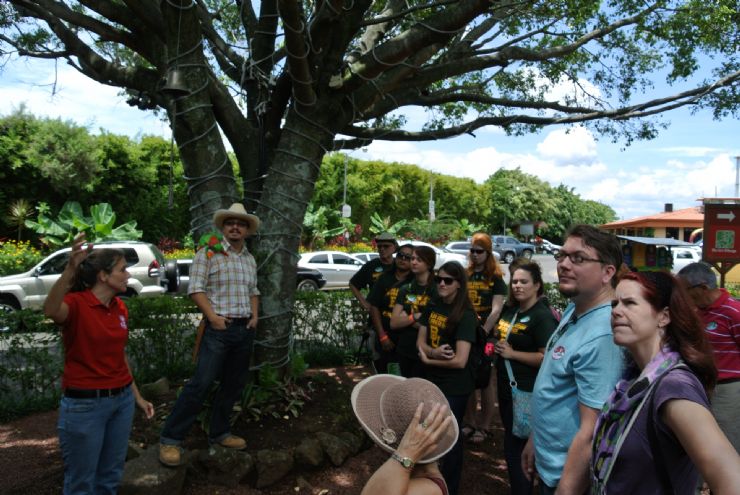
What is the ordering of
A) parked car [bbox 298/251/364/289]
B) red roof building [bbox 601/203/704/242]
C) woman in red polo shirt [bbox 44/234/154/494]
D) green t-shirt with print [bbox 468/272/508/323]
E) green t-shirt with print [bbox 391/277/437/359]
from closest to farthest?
1. woman in red polo shirt [bbox 44/234/154/494]
2. green t-shirt with print [bbox 391/277/437/359]
3. green t-shirt with print [bbox 468/272/508/323]
4. parked car [bbox 298/251/364/289]
5. red roof building [bbox 601/203/704/242]

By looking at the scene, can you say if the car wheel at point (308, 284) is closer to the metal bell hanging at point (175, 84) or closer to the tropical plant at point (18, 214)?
the tropical plant at point (18, 214)

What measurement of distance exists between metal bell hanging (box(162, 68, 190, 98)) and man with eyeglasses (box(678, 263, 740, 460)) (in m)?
3.89

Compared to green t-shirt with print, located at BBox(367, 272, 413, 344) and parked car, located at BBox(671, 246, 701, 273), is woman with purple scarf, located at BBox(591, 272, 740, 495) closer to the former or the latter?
green t-shirt with print, located at BBox(367, 272, 413, 344)

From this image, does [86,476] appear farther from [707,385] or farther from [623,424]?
[707,385]

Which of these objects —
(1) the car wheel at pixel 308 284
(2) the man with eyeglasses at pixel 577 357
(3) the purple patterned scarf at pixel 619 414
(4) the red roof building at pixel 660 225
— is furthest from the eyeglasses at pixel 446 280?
(4) the red roof building at pixel 660 225

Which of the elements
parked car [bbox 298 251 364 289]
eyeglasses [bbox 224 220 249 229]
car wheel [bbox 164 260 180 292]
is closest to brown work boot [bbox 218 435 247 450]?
eyeglasses [bbox 224 220 249 229]

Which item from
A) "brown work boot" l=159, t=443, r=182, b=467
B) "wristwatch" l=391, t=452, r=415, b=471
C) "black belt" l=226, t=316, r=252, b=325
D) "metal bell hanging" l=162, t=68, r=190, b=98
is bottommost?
"brown work boot" l=159, t=443, r=182, b=467

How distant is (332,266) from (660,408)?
16310 mm

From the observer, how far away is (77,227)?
17.7m

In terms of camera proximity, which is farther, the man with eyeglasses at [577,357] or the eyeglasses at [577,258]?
the eyeglasses at [577,258]

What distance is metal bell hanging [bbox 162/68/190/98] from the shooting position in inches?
165

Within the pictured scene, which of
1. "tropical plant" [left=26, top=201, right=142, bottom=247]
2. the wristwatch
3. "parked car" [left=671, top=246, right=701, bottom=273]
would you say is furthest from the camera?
"parked car" [left=671, top=246, right=701, bottom=273]

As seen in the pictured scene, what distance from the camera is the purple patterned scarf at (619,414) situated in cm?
173

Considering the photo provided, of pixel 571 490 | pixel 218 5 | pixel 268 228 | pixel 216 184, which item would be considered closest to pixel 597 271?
pixel 571 490
